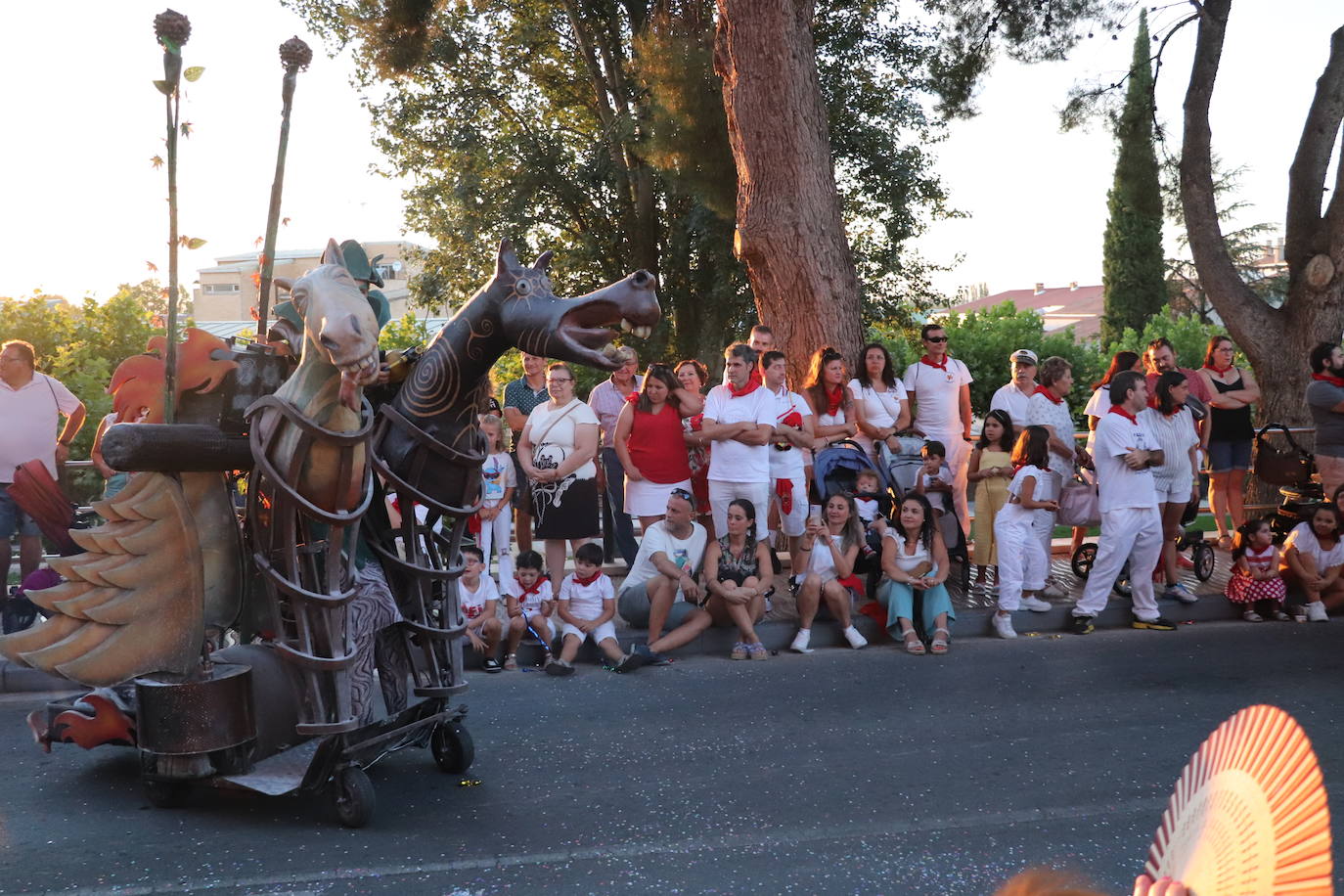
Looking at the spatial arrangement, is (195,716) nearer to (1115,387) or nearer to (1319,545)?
(1115,387)

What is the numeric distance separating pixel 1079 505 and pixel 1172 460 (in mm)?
764

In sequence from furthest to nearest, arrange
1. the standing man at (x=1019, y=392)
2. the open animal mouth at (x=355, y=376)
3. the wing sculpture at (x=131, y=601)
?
the standing man at (x=1019, y=392) → the wing sculpture at (x=131, y=601) → the open animal mouth at (x=355, y=376)

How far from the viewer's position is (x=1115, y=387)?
909 centimetres

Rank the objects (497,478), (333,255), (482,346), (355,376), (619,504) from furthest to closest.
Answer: (619,504) < (497,478) < (482,346) < (333,255) < (355,376)

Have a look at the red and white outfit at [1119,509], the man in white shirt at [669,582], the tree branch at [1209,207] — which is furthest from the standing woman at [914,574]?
the tree branch at [1209,207]

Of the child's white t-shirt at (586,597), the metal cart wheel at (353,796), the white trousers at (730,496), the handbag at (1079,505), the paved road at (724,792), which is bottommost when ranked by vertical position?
the paved road at (724,792)

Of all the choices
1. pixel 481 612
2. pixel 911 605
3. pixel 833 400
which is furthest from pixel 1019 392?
pixel 481 612

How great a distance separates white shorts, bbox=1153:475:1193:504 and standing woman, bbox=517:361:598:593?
435 cm

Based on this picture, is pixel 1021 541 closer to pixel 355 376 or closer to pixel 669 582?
pixel 669 582

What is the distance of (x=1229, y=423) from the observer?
10.9 m

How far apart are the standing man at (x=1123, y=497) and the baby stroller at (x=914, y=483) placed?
3.15 feet

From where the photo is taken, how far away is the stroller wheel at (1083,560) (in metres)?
10.4

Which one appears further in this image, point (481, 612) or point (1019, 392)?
point (1019, 392)

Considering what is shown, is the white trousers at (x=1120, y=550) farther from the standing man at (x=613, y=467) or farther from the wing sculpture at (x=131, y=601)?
the wing sculpture at (x=131, y=601)
